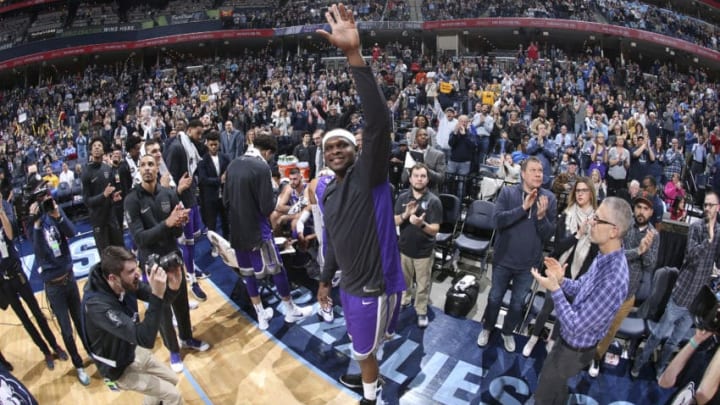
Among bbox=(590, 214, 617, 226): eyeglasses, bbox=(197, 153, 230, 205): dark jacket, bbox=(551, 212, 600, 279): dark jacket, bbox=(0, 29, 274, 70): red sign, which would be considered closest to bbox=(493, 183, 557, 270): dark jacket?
bbox=(551, 212, 600, 279): dark jacket

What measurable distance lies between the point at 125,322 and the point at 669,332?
4642mm

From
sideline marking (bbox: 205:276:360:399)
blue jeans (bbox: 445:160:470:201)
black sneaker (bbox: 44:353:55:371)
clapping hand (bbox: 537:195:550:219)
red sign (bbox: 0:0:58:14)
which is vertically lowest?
black sneaker (bbox: 44:353:55:371)

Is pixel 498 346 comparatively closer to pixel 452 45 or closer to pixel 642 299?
pixel 642 299

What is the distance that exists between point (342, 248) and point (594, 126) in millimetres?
9739

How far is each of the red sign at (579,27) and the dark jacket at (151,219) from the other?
2098cm

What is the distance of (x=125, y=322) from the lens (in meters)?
3.09

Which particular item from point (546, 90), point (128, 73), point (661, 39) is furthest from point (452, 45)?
point (128, 73)

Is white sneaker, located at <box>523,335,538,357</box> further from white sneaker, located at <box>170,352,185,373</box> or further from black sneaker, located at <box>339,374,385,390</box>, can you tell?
white sneaker, located at <box>170,352,185,373</box>

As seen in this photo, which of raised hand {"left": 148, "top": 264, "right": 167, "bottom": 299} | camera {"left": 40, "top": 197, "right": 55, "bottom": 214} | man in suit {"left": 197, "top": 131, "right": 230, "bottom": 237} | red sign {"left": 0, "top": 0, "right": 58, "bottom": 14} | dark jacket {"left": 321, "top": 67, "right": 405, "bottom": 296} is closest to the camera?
dark jacket {"left": 321, "top": 67, "right": 405, "bottom": 296}

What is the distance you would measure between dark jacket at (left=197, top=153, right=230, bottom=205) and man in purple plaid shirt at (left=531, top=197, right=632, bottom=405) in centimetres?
483

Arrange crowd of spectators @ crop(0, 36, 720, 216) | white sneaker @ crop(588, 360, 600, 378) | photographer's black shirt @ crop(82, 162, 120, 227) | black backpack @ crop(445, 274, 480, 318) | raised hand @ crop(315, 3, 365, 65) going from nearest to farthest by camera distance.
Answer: raised hand @ crop(315, 3, 365, 65) → white sneaker @ crop(588, 360, 600, 378) → black backpack @ crop(445, 274, 480, 318) → photographer's black shirt @ crop(82, 162, 120, 227) → crowd of spectators @ crop(0, 36, 720, 216)

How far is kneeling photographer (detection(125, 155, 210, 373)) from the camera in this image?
4.26 metres

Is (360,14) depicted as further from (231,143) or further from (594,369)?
(594,369)

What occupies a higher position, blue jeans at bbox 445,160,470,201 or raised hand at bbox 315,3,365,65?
raised hand at bbox 315,3,365,65
